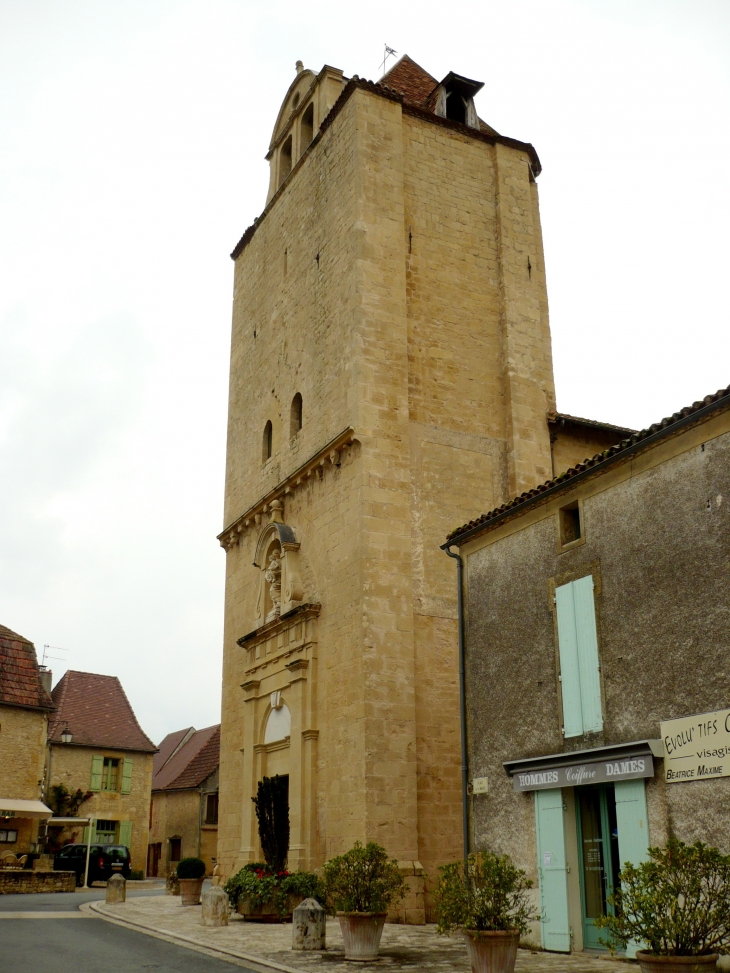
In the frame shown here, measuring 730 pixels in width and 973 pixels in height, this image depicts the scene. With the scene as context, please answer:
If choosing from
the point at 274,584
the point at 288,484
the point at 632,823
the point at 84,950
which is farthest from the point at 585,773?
the point at 288,484

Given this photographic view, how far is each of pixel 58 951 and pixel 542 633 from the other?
7.10m

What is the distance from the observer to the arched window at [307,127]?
81.0 ft

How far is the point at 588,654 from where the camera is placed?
1180 cm

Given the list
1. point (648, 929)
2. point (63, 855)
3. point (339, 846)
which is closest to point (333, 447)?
point (339, 846)

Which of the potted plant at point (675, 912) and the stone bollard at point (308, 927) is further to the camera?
the stone bollard at point (308, 927)

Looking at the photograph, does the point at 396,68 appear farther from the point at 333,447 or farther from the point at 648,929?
the point at 648,929

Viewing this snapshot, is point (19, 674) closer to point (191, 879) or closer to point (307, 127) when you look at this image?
point (191, 879)

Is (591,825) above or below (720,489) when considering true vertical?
below

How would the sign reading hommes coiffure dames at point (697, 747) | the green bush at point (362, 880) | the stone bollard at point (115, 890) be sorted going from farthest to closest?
1. the stone bollard at point (115, 890)
2. the green bush at point (362, 880)
3. the sign reading hommes coiffure dames at point (697, 747)

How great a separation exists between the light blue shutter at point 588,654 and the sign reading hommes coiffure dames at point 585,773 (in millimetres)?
468

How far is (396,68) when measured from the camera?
1040 inches

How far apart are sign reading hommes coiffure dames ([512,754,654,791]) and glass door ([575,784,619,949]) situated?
0.39 meters

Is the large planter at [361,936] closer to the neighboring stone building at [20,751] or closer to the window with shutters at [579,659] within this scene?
the window with shutters at [579,659]

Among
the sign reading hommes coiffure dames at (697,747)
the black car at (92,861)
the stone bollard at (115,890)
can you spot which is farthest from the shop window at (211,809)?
the sign reading hommes coiffure dames at (697,747)
